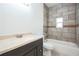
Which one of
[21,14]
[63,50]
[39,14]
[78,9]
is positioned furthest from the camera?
[78,9]

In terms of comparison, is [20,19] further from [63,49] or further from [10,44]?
[63,49]

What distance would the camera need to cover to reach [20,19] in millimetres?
1590

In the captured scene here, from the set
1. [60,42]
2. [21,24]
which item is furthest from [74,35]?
[21,24]

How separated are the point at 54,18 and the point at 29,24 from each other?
3.13 feet

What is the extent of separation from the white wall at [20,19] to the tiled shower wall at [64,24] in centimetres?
57

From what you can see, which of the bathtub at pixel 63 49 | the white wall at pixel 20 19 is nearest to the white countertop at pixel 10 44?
the white wall at pixel 20 19

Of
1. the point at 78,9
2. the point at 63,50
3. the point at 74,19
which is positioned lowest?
the point at 63,50

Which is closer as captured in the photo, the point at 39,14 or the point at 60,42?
the point at 39,14

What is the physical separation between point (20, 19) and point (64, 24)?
1.43 metres

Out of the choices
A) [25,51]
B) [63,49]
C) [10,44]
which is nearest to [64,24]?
[63,49]

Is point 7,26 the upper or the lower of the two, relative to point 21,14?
lower

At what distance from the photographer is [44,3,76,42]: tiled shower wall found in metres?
2.52

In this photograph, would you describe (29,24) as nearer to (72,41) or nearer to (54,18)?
(54,18)

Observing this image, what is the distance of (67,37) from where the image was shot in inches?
101
